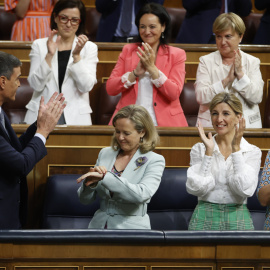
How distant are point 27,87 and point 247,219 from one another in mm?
1139

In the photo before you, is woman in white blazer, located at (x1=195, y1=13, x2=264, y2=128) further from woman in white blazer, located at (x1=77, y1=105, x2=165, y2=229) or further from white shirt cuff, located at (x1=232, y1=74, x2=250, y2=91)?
woman in white blazer, located at (x1=77, y1=105, x2=165, y2=229)

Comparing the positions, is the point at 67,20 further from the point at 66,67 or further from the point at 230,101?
the point at 230,101

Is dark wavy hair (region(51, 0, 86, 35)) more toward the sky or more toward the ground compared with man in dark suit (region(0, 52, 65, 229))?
more toward the sky

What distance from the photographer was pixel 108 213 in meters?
1.65

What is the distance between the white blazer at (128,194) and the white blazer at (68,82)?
0.60m

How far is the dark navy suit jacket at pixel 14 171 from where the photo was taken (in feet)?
4.83

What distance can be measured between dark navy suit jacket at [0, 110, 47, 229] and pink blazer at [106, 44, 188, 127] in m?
0.67

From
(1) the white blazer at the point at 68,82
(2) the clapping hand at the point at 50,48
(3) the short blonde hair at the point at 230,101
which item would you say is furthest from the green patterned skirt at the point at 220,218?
(2) the clapping hand at the point at 50,48

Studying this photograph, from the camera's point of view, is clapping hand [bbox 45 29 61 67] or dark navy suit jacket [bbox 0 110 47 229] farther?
clapping hand [bbox 45 29 61 67]

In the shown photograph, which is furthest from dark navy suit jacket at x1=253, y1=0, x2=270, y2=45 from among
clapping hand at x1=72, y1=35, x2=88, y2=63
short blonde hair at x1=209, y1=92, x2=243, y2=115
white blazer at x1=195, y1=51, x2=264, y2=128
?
short blonde hair at x1=209, y1=92, x2=243, y2=115

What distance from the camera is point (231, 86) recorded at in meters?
2.19

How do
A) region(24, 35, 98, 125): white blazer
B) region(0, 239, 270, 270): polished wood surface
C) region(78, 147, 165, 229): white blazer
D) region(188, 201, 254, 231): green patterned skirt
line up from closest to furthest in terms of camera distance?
region(0, 239, 270, 270): polished wood surface → region(78, 147, 165, 229): white blazer → region(188, 201, 254, 231): green patterned skirt → region(24, 35, 98, 125): white blazer

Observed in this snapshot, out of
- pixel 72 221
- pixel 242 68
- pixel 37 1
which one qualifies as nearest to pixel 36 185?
pixel 72 221

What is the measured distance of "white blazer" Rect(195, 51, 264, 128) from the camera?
217 centimetres
